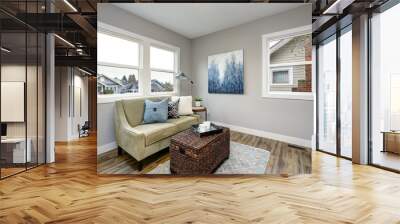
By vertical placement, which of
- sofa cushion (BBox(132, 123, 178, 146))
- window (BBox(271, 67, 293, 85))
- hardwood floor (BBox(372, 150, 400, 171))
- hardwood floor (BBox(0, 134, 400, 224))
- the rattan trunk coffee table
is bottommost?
hardwood floor (BBox(0, 134, 400, 224))

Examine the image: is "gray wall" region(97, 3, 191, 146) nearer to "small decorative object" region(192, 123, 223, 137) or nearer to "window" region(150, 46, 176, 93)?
"window" region(150, 46, 176, 93)

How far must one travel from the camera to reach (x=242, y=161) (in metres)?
3.25

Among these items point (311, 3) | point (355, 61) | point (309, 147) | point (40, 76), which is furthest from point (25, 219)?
point (355, 61)

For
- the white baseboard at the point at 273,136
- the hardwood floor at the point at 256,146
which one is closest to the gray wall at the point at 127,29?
the hardwood floor at the point at 256,146

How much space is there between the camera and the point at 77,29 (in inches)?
157

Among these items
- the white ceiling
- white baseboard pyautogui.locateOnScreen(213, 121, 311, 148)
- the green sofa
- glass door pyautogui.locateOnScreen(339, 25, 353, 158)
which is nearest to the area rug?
white baseboard pyautogui.locateOnScreen(213, 121, 311, 148)

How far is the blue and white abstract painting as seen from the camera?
321 centimetres

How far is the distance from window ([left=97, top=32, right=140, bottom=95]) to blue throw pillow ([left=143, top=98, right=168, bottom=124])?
274 mm

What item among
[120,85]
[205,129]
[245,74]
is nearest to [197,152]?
[205,129]

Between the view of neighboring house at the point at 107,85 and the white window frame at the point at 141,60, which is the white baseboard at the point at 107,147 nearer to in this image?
the white window frame at the point at 141,60

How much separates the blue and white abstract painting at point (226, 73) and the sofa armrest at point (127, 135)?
3.31ft

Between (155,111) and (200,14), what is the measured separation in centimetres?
126

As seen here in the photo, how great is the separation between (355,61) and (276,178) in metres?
2.20

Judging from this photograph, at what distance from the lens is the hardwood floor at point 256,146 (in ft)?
10.5
